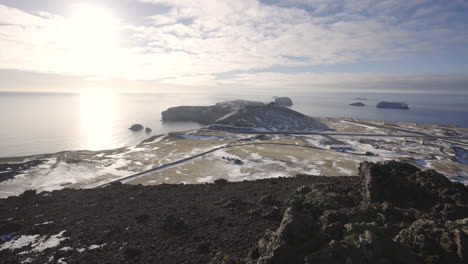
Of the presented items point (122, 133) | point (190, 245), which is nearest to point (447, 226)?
point (190, 245)

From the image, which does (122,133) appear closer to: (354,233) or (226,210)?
(226,210)

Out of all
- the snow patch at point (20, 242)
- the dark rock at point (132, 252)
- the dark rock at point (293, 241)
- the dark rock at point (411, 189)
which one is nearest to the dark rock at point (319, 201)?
the dark rock at point (411, 189)

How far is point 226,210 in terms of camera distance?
19.8m

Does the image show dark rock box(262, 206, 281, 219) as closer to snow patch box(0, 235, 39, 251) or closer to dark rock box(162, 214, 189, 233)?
dark rock box(162, 214, 189, 233)

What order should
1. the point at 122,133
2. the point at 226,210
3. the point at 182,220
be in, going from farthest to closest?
the point at 122,133
the point at 226,210
the point at 182,220

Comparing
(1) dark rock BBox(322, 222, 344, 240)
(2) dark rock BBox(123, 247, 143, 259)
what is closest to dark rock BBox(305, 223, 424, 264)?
(1) dark rock BBox(322, 222, 344, 240)

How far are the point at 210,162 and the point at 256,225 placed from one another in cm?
6648

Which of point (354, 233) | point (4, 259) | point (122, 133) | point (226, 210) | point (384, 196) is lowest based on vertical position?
point (122, 133)

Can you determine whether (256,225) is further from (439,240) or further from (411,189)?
(411,189)

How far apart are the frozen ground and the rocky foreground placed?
38225 millimetres

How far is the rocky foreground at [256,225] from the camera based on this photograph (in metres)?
9.55

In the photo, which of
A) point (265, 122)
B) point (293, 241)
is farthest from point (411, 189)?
point (265, 122)

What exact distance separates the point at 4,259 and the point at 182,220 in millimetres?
11333

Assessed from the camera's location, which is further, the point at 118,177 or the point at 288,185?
the point at 118,177
